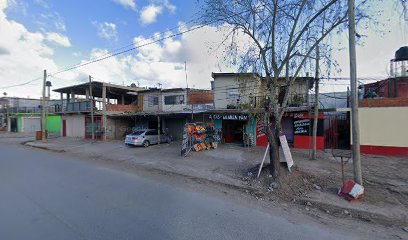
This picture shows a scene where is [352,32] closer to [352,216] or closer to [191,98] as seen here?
[352,216]

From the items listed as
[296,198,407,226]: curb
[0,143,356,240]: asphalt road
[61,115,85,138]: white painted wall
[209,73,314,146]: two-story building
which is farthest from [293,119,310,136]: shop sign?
[61,115,85,138]: white painted wall

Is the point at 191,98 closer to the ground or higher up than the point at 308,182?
higher up

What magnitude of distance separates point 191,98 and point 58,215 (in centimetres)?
1970

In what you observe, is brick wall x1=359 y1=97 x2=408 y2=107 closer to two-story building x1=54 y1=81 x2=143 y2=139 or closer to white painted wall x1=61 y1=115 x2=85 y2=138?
two-story building x1=54 y1=81 x2=143 y2=139

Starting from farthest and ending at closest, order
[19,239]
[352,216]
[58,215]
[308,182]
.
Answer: [308,182] → [352,216] → [58,215] → [19,239]

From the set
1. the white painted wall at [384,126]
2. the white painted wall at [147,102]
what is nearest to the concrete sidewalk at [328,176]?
the white painted wall at [384,126]

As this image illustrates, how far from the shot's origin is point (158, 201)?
571 cm

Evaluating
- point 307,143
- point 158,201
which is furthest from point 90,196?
point 307,143

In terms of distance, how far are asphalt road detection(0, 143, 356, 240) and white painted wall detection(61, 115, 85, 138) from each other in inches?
782

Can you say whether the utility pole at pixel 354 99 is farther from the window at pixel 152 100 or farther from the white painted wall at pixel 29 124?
the white painted wall at pixel 29 124

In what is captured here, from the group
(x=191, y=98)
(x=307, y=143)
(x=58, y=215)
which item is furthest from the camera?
(x=191, y=98)

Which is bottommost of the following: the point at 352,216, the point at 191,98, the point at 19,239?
the point at 352,216

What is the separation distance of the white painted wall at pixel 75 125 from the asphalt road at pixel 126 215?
19857 mm

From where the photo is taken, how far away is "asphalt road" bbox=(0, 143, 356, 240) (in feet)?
13.2
